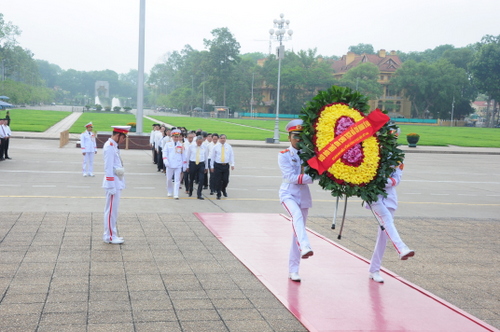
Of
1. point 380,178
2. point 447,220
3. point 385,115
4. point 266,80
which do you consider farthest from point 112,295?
point 266,80

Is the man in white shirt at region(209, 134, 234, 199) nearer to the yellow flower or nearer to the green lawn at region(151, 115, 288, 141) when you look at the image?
the yellow flower

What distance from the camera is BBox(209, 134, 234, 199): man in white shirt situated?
14297mm

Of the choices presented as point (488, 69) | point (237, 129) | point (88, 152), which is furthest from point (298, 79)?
point (88, 152)

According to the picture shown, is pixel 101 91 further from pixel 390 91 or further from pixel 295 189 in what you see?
pixel 295 189

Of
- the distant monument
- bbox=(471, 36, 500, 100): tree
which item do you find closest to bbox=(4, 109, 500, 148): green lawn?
bbox=(471, 36, 500, 100): tree

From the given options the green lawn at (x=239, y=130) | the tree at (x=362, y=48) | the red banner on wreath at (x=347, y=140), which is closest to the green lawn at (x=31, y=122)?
the green lawn at (x=239, y=130)

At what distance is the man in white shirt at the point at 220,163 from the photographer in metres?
14.3

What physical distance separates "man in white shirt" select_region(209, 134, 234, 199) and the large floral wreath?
780 cm

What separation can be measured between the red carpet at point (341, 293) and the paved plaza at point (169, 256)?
0.69ft

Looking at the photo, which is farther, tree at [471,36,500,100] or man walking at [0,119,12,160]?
tree at [471,36,500,100]

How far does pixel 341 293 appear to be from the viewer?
6574mm

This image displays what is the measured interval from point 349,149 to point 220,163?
8140mm

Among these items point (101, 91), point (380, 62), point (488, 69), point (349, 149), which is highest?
point (380, 62)

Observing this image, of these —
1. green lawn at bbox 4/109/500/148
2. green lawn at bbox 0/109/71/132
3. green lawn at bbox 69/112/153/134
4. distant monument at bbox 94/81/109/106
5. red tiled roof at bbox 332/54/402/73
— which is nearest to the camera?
green lawn at bbox 0/109/71/132
